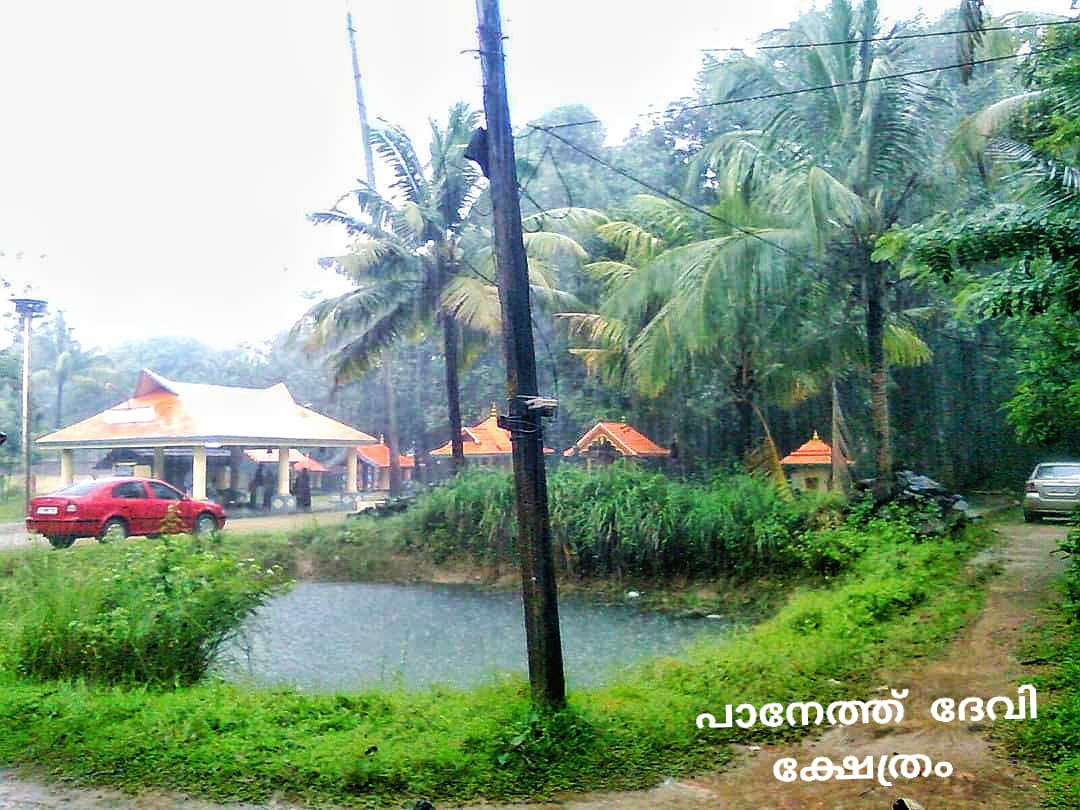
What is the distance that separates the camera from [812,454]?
18.0m

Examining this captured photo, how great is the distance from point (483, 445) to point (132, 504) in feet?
22.7

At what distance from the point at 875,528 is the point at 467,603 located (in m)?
5.63

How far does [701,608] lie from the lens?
40.9 ft

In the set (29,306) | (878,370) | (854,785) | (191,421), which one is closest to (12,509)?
(191,421)

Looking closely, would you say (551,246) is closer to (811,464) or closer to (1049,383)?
(811,464)

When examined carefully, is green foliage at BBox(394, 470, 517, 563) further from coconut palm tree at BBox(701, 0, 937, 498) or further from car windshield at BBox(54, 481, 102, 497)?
coconut palm tree at BBox(701, 0, 937, 498)

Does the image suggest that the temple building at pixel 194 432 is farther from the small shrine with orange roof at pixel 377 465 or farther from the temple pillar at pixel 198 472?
the small shrine with orange roof at pixel 377 465

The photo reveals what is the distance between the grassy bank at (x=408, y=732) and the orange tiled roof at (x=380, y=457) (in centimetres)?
1228

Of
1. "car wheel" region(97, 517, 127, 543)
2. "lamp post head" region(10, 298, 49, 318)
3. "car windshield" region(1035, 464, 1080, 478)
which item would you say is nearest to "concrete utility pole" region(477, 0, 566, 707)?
"car wheel" region(97, 517, 127, 543)

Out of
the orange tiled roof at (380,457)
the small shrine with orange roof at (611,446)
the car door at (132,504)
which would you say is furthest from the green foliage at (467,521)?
the car door at (132,504)

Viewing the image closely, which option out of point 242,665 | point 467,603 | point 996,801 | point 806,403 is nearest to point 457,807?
point 996,801

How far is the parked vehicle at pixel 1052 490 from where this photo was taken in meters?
13.1

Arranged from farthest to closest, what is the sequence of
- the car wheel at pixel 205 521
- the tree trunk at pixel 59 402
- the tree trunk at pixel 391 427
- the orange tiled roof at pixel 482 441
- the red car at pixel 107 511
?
1. the tree trunk at pixel 391 427
2. the orange tiled roof at pixel 482 441
3. the tree trunk at pixel 59 402
4. the car wheel at pixel 205 521
5. the red car at pixel 107 511

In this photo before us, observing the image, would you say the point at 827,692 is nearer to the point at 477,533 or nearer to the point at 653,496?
the point at 653,496
